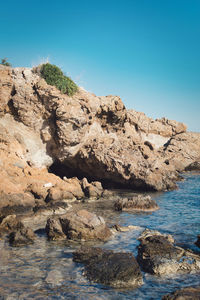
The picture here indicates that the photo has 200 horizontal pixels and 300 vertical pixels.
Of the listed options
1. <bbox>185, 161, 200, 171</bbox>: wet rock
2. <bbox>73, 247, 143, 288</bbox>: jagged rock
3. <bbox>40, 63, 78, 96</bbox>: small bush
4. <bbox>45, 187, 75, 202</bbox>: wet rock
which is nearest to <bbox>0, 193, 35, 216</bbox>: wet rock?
<bbox>45, 187, 75, 202</bbox>: wet rock

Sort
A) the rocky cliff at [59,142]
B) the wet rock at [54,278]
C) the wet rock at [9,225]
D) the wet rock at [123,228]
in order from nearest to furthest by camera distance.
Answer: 1. the wet rock at [54,278]
2. the wet rock at [9,225]
3. the wet rock at [123,228]
4. the rocky cliff at [59,142]

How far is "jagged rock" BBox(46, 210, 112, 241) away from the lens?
1116 cm

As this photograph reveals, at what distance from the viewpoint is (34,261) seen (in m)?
8.89

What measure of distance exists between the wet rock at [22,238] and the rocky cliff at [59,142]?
7459 millimetres

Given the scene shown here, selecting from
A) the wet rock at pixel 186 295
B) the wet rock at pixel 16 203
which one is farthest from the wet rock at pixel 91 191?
the wet rock at pixel 186 295

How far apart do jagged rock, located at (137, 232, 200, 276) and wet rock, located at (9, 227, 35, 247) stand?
461 cm

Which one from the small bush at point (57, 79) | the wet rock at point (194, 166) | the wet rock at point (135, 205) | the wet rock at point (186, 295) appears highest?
the small bush at point (57, 79)

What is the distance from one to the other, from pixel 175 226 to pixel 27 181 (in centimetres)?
1104

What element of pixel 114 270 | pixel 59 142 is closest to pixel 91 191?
pixel 59 142

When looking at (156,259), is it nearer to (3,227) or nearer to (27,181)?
(3,227)

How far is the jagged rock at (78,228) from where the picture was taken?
1116 cm

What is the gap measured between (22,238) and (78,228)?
235 centimetres

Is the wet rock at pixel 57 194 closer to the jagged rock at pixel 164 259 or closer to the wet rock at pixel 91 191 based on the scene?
the wet rock at pixel 91 191

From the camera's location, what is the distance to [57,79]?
2344cm
